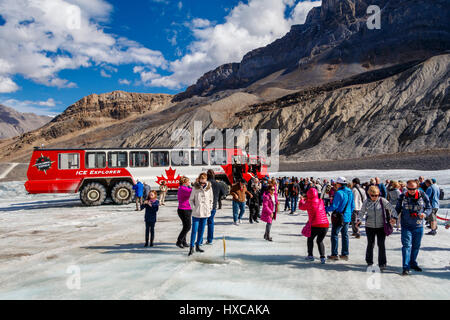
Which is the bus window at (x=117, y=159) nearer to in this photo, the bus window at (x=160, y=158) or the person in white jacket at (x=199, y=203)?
the bus window at (x=160, y=158)

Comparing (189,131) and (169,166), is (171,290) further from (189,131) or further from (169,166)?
(189,131)

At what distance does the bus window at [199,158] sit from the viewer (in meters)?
21.1

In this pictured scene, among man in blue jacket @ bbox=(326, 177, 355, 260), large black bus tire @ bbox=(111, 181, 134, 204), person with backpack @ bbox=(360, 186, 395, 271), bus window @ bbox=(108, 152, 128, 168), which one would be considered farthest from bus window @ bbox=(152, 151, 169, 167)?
person with backpack @ bbox=(360, 186, 395, 271)

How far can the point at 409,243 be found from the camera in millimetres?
6160

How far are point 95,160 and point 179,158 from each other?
15.7 feet

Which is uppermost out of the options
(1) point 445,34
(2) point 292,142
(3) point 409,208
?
(1) point 445,34

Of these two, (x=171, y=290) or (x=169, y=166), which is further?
(x=169, y=166)

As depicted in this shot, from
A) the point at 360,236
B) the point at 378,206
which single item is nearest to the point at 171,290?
the point at 378,206

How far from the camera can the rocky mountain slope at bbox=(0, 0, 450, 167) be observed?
168 feet

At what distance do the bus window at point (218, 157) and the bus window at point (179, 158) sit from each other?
1684 millimetres

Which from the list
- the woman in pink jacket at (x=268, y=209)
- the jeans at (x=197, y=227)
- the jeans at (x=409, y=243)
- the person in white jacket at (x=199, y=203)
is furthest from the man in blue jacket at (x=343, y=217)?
the jeans at (x=197, y=227)

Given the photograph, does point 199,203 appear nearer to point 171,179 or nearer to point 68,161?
point 171,179
